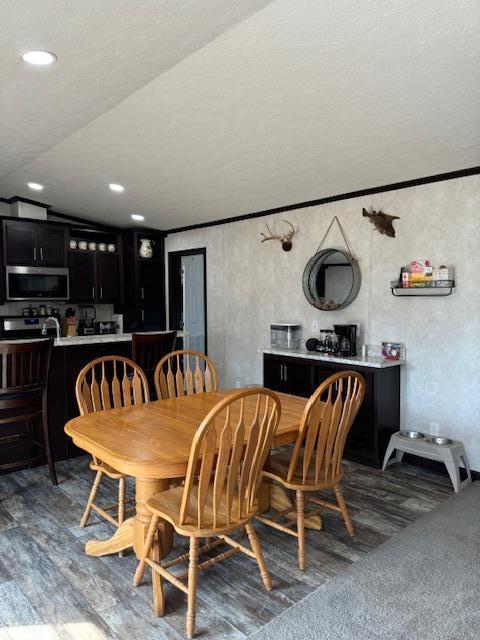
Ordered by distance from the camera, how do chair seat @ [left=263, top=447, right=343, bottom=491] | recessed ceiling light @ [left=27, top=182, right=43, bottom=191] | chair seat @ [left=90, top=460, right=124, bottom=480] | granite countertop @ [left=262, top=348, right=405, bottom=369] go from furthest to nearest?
recessed ceiling light @ [left=27, top=182, right=43, bottom=191]
granite countertop @ [left=262, top=348, right=405, bottom=369]
chair seat @ [left=90, top=460, right=124, bottom=480]
chair seat @ [left=263, top=447, right=343, bottom=491]

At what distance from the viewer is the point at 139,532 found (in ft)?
7.47

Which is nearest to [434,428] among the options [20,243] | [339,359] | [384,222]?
[339,359]

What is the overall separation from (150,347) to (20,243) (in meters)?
2.98

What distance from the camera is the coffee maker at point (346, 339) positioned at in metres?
4.27

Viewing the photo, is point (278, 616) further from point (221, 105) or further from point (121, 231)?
point (121, 231)

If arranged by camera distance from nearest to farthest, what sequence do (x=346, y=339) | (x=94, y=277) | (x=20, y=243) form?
(x=346, y=339) < (x=20, y=243) < (x=94, y=277)

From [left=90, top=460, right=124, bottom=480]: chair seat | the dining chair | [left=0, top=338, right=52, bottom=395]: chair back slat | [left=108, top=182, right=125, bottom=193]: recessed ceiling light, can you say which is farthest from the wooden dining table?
[left=108, top=182, right=125, bottom=193]: recessed ceiling light

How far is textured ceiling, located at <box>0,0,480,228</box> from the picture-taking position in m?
2.05

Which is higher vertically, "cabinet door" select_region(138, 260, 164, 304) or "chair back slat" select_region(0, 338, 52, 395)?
"cabinet door" select_region(138, 260, 164, 304)

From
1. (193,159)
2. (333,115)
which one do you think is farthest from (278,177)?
(333,115)

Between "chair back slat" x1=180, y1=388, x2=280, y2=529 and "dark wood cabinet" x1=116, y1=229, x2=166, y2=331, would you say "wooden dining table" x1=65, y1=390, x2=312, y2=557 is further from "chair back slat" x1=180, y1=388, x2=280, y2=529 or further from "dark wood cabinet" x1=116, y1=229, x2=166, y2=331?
"dark wood cabinet" x1=116, y1=229, x2=166, y2=331

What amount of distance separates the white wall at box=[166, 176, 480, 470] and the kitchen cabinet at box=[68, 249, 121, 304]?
2.11 meters

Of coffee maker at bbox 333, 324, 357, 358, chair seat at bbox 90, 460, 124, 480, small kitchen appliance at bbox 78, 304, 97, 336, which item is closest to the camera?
chair seat at bbox 90, 460, 124, 480

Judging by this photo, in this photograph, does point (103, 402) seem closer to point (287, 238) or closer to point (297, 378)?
point (297, 378)
